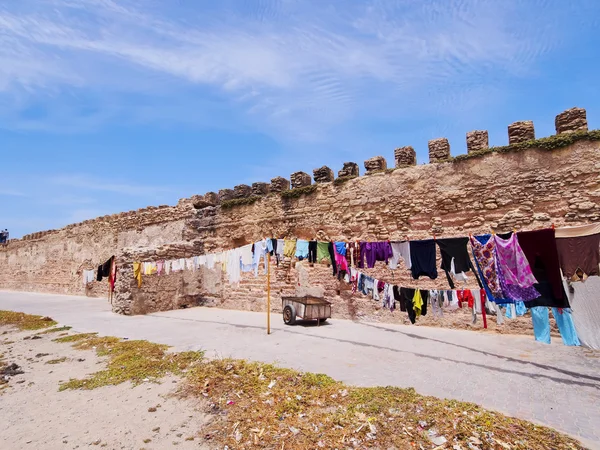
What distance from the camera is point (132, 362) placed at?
6.31m

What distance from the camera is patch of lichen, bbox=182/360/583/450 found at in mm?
3514

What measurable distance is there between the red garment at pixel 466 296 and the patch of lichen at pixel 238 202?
8506 millimetres

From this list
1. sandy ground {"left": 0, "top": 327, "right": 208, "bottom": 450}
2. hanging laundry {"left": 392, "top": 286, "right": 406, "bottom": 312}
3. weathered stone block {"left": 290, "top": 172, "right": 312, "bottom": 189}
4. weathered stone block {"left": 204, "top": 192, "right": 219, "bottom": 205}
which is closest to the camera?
sandy ground {"left": 0, "top": 327, "right": 208, "bottom": 450}

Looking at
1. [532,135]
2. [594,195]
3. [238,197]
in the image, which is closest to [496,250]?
[594,195]

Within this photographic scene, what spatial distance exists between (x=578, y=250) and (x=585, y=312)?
0.92 meters

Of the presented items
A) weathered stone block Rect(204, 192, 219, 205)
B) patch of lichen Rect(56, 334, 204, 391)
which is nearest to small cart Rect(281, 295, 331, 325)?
patch of lichen Rect(56, 334, 204, 391)

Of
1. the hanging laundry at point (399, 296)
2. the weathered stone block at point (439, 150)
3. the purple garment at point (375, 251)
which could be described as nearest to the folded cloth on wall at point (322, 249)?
the purple garment at point (375, 251)

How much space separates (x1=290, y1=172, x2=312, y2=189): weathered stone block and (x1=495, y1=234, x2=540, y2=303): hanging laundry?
24.6 feet

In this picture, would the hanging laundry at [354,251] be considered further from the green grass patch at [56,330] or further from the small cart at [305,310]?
the green grass patch at [56,330]

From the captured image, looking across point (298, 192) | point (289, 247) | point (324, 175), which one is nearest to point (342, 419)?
point (289, 247)

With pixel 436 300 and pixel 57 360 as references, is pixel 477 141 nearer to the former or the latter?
pixel 436 300

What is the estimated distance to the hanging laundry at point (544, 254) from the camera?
5.27m

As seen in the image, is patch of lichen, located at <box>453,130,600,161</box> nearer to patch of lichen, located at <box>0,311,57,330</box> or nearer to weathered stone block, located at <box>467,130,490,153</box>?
weathered stone block, located at <box>467,130,490,153</box>

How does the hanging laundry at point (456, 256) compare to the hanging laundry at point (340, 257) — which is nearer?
the hanging laundry at point (456, 256)
